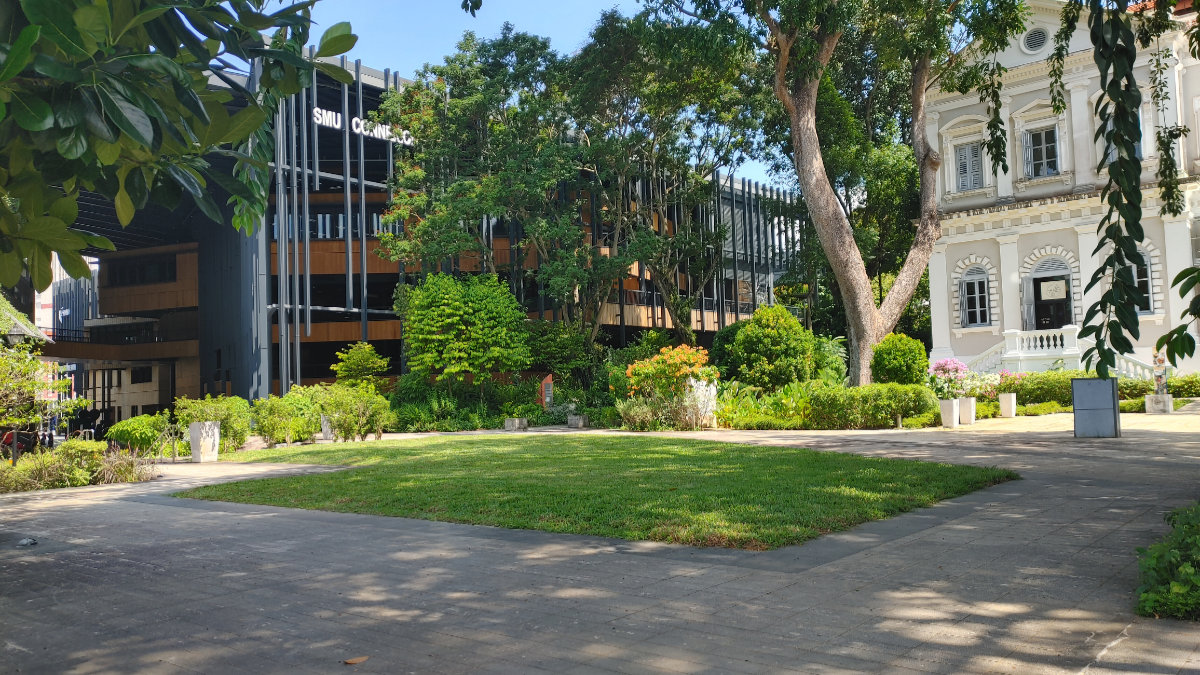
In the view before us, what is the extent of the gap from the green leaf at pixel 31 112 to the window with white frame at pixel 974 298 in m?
33.2

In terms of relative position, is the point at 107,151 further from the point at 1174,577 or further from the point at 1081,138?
the point at 1081,138

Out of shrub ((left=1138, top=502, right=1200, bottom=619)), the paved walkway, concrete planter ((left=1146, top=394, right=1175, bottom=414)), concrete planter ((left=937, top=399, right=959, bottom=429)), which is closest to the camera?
the paved walkway

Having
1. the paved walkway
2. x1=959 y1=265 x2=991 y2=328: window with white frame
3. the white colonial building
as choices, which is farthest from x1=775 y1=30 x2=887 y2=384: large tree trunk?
the paved walkway

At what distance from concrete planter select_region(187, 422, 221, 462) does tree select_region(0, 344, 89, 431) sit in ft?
12.8

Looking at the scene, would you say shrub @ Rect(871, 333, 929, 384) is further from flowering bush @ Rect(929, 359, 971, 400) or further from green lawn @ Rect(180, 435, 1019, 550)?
green lawn @ Rect(180, 435, 1019, 550)

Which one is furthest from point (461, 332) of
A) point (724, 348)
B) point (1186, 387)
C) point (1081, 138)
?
point (1081, 138)

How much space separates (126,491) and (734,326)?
2292 centimetres

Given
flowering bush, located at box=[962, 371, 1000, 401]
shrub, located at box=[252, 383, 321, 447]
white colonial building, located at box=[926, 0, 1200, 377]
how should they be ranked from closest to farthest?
1. shrub, located at box=[252, 383, 321, 447]
2. flowering bush, located at box=[962, 371, 1000, 401]
3. white colonial building, located at box=[926, 0, 1200, 377]

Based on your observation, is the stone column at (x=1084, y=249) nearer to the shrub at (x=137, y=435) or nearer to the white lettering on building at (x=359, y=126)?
the white lettering on building at (x=359, y=126)

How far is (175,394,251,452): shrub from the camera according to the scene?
62.6 ft

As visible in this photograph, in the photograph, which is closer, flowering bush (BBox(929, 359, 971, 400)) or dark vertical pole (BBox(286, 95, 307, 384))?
flowering bush (BBox(929, 359, 971, 400))

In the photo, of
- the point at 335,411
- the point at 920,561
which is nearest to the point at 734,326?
the point at 335,411

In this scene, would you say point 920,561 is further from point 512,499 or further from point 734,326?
point 734,326

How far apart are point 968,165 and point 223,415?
2730cm
